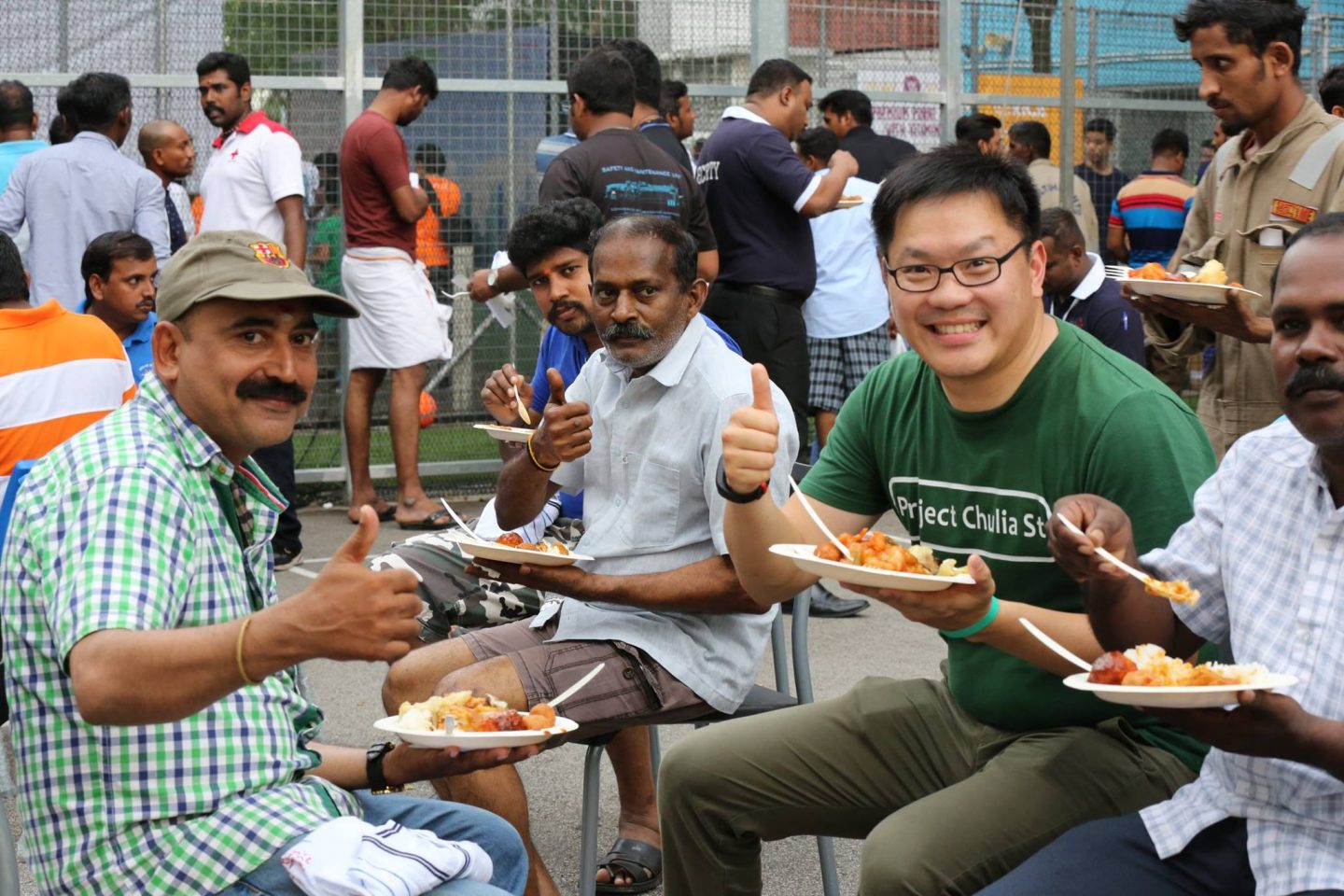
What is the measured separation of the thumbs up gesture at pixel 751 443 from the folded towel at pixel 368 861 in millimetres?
837

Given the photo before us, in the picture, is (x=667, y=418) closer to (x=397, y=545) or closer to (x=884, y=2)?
(x=397, y=545)

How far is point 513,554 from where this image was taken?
3.45m

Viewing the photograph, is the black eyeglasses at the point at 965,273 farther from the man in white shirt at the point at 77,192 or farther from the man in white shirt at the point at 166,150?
the man in white shirt at the point at 166,150

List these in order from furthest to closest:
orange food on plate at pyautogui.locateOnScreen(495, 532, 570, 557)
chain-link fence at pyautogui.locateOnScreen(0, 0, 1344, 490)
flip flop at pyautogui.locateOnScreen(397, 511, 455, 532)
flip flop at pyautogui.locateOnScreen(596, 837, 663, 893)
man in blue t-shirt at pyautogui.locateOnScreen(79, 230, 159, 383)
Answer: chain-link fence at pyautogui.locateOnScreen(0, 0, 1344, 490) → flip flop at pyautogui.locateOnScreen(397, 511, 455, 532) → man in blue t-shirt at pyautogui.locateOnScreen(79, 230, 159, 383) → flip flop at pyautogui.locateOnScreen(596, 837, 663, 893) → orange food on plate at pyautogui.locateOnScreen(495, 532, 570, 557)

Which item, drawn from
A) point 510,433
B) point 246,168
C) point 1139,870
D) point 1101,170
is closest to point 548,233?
point 510,433

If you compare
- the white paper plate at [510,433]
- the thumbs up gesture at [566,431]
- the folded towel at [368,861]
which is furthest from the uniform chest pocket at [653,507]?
the folded towel at [368,861]

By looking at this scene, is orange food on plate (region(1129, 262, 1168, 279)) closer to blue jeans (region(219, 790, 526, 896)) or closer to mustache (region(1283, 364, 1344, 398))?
mustache (region(1283, 364, 1344, 398))

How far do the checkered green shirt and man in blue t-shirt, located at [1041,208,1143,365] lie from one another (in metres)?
4.27

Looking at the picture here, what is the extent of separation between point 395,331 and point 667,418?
472 centimetres

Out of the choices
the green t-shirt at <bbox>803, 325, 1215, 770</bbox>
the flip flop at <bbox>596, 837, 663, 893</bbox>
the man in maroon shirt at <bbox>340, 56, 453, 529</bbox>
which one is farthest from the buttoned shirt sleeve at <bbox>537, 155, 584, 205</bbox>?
the green t-shirt at <bbox>803, 325, 1215, 770</bbox>

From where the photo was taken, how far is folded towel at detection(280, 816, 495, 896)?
7.51 feet

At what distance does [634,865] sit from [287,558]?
12.7 ft

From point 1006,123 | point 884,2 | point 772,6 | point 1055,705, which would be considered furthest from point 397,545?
point 1006,123

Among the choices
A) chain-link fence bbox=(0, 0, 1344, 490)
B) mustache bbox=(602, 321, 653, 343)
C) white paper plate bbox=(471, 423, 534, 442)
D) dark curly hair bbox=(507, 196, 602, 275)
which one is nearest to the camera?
mustache bbox=(602, 321, 653, 343)
